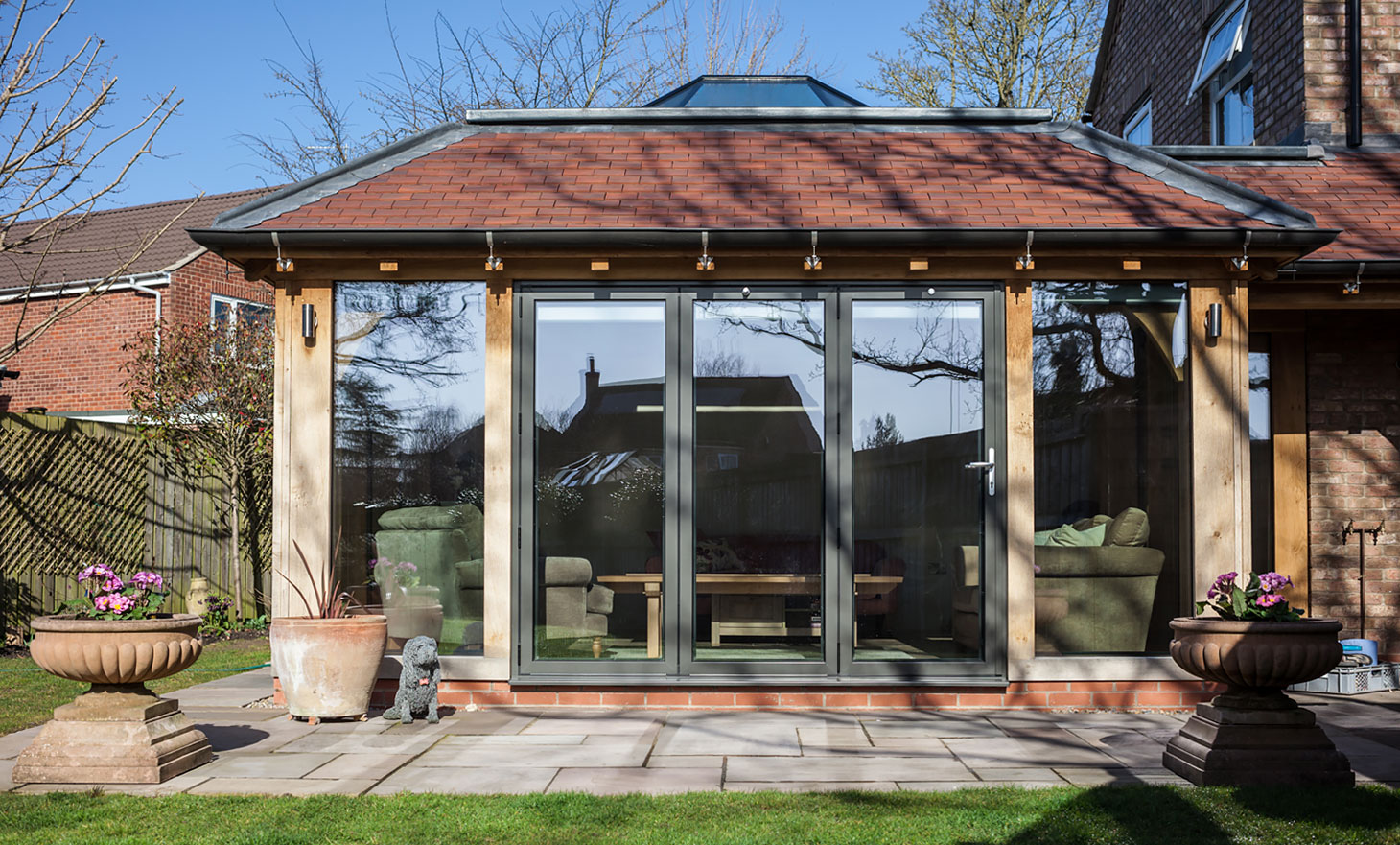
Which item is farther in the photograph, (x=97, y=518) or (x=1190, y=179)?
(x=97, y=518)

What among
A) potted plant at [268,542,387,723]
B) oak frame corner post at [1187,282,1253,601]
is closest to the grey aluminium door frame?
potted plant at [268,542,387,723]

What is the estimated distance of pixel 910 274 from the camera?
6.87 metres

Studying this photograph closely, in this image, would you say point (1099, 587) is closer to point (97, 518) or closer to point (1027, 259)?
point (1027, 259)

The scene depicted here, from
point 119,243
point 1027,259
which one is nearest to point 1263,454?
point 1027,259

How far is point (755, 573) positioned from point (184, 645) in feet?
10.1

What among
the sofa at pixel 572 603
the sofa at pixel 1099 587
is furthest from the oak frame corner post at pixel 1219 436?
the sofa at pixel 572 603

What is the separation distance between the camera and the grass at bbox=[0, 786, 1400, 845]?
3.96 m

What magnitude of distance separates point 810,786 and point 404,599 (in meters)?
3.11

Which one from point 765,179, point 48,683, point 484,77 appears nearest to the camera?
point 765,179

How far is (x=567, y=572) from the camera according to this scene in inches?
268

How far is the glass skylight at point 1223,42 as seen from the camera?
10539 mm

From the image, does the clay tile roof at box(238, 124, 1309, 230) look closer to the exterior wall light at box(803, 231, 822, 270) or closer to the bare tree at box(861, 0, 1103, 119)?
the exterior wall light at box(803, 231, 822, 270)

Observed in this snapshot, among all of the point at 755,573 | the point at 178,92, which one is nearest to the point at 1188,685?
the point at 755,573

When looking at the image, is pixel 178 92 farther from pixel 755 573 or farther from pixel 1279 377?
pixel 1279 377
